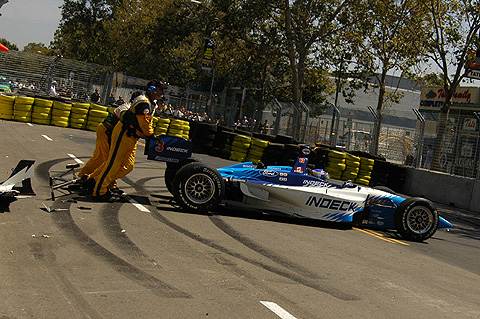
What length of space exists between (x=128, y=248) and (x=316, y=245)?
9.33 ft

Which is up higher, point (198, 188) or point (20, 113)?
point (20, 113)

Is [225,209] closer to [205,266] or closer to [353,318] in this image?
[205,266]

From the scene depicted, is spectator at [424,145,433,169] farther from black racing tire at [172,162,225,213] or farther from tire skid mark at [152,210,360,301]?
tire skid mark at [152,210,360,301]

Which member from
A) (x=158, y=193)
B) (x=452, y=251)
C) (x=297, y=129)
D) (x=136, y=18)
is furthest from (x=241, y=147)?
(x=136, y=18)

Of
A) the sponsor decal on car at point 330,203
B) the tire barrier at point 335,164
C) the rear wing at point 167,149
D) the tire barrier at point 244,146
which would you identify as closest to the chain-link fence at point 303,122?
the tire barrier at point 244,146

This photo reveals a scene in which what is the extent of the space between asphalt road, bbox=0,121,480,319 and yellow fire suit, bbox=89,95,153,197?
1.24ft

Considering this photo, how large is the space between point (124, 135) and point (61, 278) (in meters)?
3.71

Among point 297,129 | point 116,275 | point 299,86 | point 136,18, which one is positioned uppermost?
point 136,18

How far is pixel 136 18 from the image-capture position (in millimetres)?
53031

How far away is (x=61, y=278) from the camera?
474 cm

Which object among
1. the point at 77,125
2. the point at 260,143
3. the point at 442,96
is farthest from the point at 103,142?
the point at 442,96

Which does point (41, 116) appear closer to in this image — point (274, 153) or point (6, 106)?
point (6, 106)

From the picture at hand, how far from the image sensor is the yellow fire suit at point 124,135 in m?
8.02

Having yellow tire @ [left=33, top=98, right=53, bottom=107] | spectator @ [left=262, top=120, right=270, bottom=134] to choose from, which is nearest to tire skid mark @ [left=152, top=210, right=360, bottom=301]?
yellow tire @ [left=33, top=98, right=53, bottom=107]
